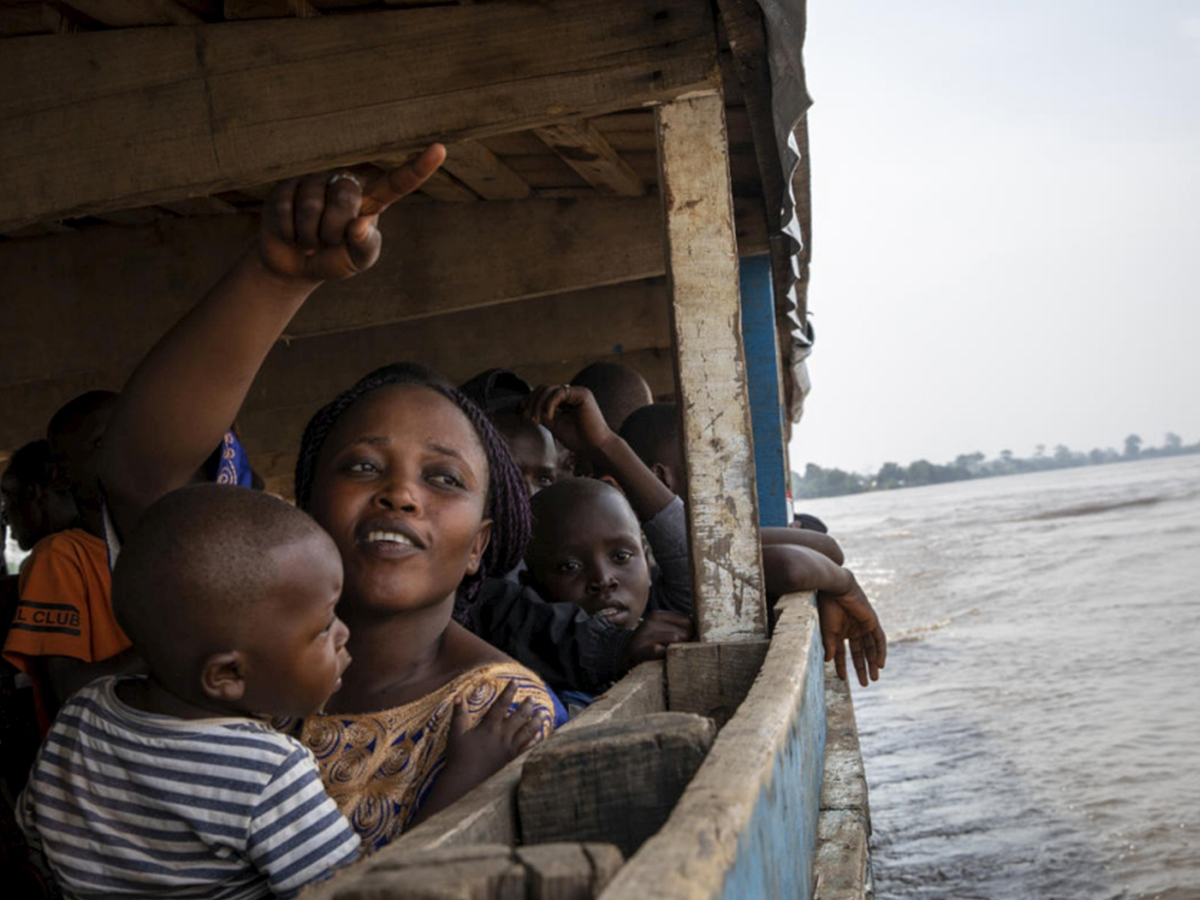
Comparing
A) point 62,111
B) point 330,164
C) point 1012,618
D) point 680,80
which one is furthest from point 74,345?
point 1012,618

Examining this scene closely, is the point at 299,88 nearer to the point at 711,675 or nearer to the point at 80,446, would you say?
the point at 80,446

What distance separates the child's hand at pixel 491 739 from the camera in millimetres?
1793

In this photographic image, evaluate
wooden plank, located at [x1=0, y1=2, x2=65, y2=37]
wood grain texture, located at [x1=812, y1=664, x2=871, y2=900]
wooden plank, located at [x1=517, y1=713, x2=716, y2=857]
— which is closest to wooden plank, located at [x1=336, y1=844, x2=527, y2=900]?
wooden plank, located at [x1=517, y1=713, x2=716, y2=857]

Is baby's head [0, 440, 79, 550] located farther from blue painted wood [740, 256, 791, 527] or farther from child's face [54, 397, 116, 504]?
blue painted wood [740, 256, 791, 527]

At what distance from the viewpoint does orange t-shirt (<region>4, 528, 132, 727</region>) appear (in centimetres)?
280

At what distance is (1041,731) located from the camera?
8.51m

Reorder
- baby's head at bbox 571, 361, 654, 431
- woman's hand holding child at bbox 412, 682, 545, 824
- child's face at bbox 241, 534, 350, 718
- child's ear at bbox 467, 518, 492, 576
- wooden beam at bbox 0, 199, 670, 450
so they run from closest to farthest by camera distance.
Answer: child's face at bbox 241, 534, 350, 718 < woman's hand holding child at bbox 412, 682, 545, 824 < child's ear at bbox 467, 518, 492, 576 < wooden beam at bbox 0, 199, 670, 450 < baby's head at bbox 571, 361, 654, 431

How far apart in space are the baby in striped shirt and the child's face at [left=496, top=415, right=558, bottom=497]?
207cm

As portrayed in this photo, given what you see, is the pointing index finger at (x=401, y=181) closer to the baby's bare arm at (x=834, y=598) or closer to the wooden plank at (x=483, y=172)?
the baby's bare arm at (x=834, y=598)

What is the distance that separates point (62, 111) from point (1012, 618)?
13.1 m

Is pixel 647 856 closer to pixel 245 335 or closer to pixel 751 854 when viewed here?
pixel 751 854

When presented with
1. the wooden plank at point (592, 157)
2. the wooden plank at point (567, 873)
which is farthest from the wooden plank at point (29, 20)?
the wooden plank at point (567, 873)

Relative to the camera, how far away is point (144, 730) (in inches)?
63.6

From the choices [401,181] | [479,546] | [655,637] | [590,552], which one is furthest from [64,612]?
[401,181]
